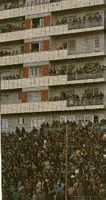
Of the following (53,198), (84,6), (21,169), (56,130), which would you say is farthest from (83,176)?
(84,6)

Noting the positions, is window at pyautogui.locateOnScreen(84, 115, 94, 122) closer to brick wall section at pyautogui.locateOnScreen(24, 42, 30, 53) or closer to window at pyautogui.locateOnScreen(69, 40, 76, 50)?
window at pyautogui.locateOnScreen(69, 40, 76, 50)

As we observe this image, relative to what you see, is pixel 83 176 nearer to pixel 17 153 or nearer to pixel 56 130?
pixel 17 153

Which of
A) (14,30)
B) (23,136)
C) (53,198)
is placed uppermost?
(14,30)

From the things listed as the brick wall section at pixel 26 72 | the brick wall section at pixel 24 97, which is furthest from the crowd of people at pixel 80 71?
the brick wall section at pixel 24 97

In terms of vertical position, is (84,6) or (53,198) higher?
(84,6)

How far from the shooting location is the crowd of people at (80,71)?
3881 cm

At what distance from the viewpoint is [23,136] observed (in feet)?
104

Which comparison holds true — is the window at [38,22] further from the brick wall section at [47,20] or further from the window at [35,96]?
the window at [35,96]

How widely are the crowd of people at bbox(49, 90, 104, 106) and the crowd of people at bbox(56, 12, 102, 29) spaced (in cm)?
459

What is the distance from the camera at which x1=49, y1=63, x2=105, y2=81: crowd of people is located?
1528 inches

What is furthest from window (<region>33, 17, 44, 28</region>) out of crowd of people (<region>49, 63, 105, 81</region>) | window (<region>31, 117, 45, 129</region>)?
window (<region>31, 117, 45, 129</region>)

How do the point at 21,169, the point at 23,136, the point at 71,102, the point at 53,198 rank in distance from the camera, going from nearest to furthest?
1. the point at 53,198
2. the point at 21,169
3. the point at 23,136
4. the point at 71,102

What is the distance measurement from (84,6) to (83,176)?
1865 centimetres

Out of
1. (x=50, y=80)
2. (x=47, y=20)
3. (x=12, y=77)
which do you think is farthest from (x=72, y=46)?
(x=12, y=77)
